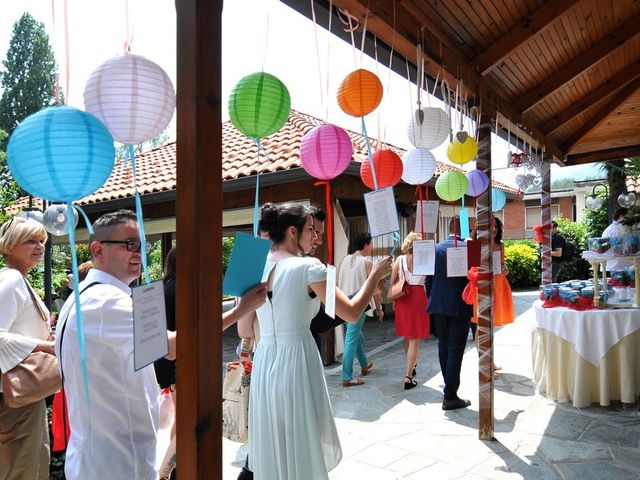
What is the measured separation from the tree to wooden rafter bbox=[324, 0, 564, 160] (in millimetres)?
30281

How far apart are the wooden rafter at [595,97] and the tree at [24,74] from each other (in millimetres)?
29714

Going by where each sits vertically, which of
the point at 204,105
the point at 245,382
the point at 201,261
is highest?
the point at 204,105

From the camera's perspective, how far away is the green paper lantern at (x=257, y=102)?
1.90 metres

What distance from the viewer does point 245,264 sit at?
60.6 inches

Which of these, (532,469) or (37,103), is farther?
(37,103)

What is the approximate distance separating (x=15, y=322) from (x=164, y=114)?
1.55 meters

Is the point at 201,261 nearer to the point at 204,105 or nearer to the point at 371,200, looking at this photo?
the point at 204,105

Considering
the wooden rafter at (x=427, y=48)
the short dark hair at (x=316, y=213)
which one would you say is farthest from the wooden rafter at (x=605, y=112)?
the short dark hair at (x=316, y=213)

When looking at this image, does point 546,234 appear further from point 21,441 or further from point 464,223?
point 21,441

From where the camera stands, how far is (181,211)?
1.25 metres

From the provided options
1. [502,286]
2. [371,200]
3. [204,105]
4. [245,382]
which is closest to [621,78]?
[502,286]

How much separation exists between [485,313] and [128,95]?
3093 millimetres

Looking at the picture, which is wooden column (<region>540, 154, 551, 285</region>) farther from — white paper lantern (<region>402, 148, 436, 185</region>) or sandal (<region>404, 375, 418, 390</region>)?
white paper lantern (<region>402, 148, 436, 185</region>)

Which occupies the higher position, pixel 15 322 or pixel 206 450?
pixel 15 322
